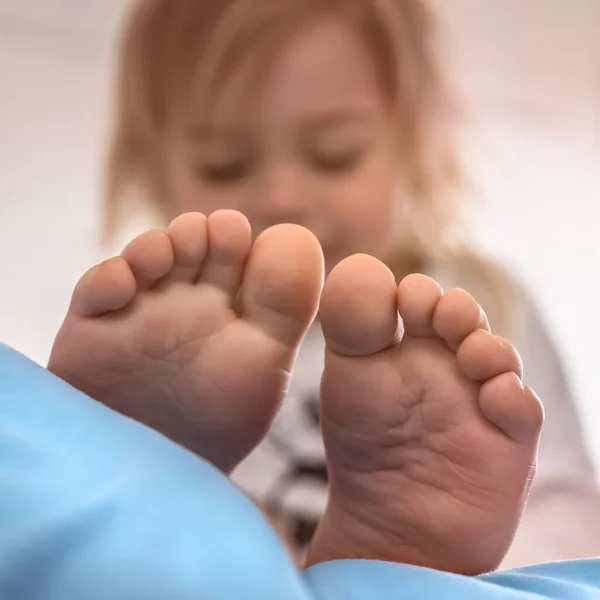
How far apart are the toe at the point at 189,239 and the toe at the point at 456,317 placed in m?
0.15

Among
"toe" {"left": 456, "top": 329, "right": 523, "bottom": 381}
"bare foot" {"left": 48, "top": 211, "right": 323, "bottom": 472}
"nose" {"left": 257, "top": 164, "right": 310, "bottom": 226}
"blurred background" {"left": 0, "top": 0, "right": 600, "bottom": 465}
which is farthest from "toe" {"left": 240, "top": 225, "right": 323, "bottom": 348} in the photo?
"blurred background" {"left": 0, "top": 0, "right": 600, "bottom": 465}

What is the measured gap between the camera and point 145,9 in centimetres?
93

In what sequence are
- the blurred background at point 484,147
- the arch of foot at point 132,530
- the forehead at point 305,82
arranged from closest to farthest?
the arch of foot at point 132,530 < the forehead at point 305,82 < the blurred background at point 484,147

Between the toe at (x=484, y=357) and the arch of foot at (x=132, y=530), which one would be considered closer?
the arch of foot at (x=132, y=530)

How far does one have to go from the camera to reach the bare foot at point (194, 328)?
452 millimetres

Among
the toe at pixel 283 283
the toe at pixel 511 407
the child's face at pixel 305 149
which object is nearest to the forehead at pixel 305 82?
the child's face at pixel 305 149

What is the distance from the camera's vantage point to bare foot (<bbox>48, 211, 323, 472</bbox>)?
452 mm

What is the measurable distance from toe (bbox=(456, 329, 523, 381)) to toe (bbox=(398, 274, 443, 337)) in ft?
0.09

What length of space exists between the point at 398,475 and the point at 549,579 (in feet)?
0.34

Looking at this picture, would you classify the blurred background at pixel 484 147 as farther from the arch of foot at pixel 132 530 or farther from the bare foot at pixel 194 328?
the arch of foot at pixel 132 530

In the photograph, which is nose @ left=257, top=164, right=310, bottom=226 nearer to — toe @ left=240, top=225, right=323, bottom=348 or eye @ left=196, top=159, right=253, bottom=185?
eye @ left=196, top=159, right=253, bottom=185

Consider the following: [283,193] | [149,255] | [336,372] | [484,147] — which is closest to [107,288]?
[149,255]

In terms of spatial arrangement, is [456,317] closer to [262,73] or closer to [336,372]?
[336,372]

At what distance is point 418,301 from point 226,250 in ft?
0.42
